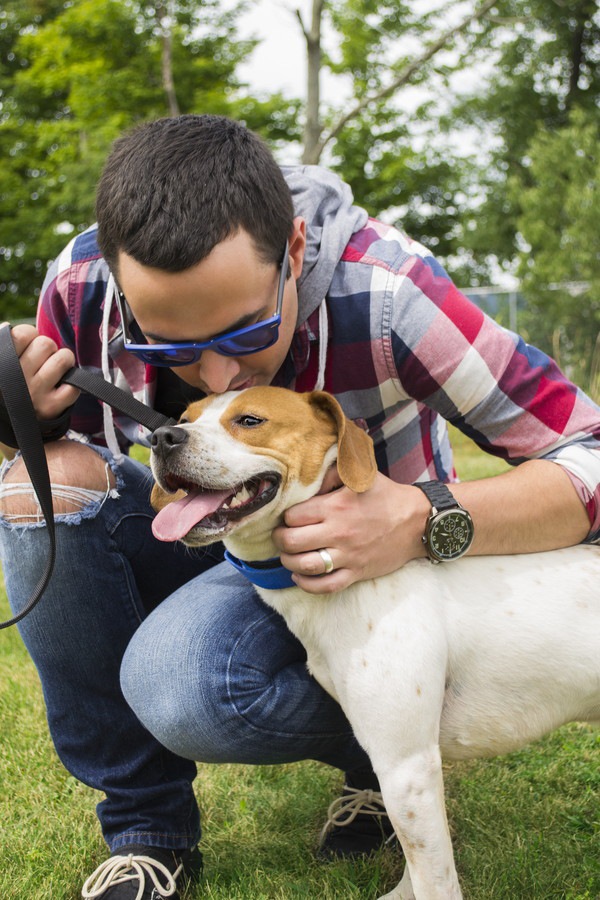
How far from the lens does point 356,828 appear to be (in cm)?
269

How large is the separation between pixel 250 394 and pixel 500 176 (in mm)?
Result: 26194

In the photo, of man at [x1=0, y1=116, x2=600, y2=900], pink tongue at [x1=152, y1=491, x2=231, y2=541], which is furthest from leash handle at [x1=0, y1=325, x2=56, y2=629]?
pink tongue at [x1=152, y1=491, x2=231, y2=541]

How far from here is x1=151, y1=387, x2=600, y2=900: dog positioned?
207cm

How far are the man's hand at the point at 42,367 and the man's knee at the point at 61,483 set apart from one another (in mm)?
182

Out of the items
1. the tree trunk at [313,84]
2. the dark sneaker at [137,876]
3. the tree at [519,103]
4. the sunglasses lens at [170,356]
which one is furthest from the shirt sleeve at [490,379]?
the tree at [519,103]

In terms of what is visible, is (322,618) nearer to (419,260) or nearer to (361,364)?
(361,364)

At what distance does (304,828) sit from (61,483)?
1384 mm

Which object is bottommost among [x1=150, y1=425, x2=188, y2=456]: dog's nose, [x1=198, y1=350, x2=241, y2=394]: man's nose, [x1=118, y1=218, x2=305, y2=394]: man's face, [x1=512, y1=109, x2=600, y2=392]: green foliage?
[x1=512, y1=109, x2=600, y2=392]: green foliage

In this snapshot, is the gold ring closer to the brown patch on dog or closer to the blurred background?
the brown patch on dog

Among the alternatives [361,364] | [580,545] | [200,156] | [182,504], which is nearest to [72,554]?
[182,504]

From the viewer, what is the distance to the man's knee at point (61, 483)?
246 cm

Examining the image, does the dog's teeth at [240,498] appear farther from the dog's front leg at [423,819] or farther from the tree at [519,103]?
the tree at [519,103]

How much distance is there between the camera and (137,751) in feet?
8.34

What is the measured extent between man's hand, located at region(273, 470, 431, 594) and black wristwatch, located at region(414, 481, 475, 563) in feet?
0.10
